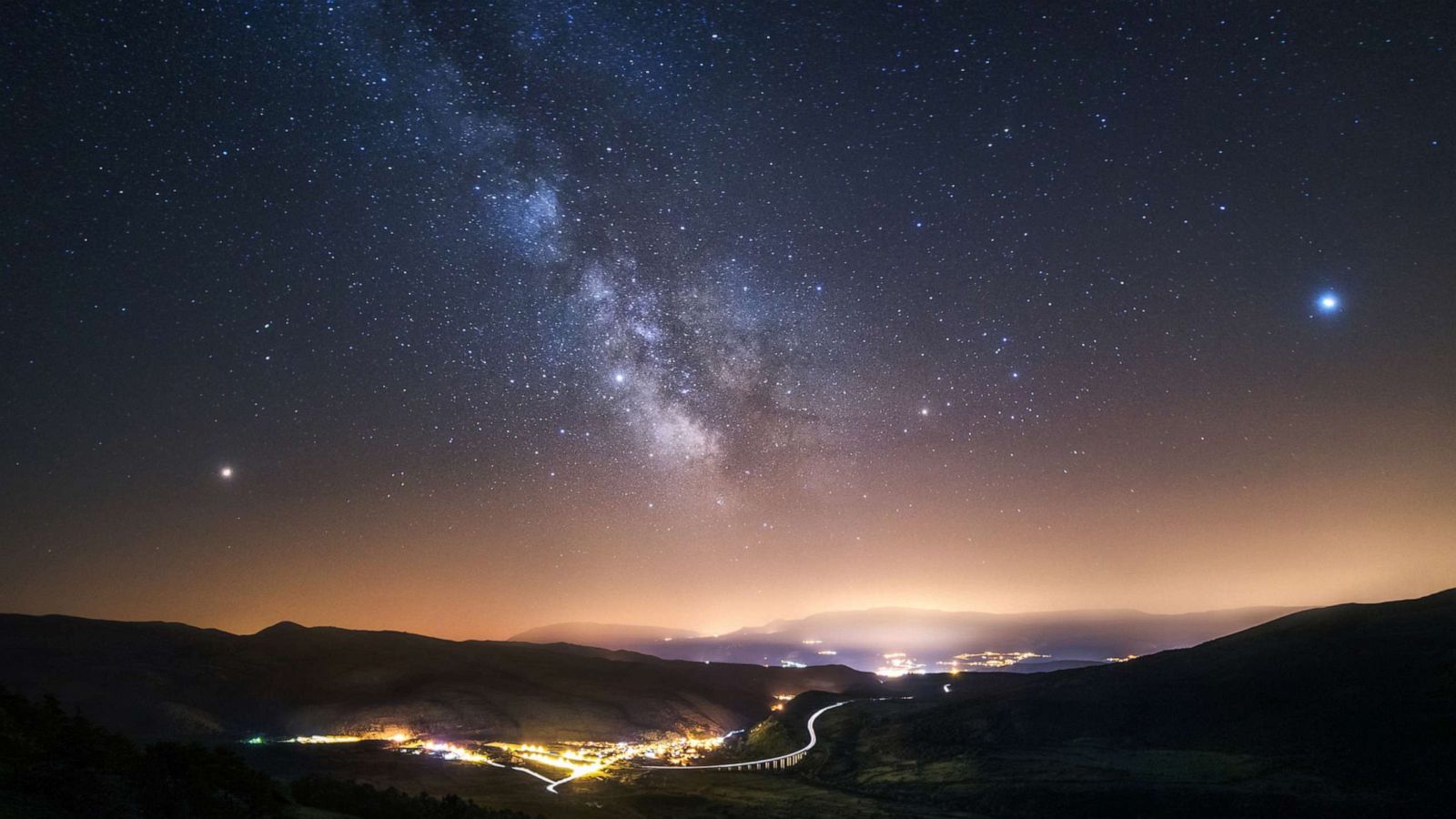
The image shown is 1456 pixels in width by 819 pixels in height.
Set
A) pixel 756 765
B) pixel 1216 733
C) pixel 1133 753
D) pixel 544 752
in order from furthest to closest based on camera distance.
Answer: pixel 544 752 < pixel 756 765 < pixel 1216 733 < pixel 1133 753

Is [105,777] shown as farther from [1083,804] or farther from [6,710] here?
[1083,804]

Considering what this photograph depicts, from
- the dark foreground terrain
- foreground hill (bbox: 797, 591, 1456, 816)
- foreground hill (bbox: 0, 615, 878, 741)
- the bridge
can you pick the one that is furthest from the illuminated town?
foreground hill (bbox: 797, 591, 1456, 816)

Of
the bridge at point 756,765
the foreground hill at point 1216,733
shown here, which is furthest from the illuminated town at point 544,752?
the foreground hill at point 1216,733

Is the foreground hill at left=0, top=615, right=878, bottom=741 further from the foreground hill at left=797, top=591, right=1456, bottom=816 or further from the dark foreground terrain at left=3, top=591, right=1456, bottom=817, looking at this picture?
the foreground hill at left=797, top=591, right=1456, bottom=816

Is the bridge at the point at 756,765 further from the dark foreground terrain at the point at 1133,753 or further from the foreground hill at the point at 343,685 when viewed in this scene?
the foreground hill at the point at 343,685

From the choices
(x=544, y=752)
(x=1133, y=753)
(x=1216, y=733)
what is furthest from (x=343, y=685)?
(x=1216, y=733)

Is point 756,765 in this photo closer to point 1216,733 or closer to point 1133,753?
point 1133,753
